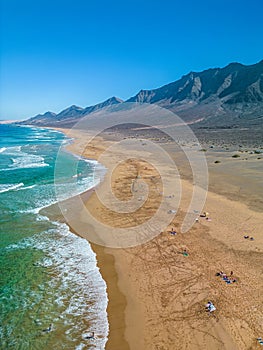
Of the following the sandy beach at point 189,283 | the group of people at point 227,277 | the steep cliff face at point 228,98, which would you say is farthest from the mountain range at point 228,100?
the group of people at point 227,277

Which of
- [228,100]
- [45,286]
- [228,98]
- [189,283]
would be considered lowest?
[45,286]

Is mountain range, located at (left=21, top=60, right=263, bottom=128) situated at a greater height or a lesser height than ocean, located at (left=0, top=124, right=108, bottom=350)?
greater

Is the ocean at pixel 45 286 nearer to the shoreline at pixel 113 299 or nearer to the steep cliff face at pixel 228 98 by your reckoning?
the shoreline at pixel 113 299

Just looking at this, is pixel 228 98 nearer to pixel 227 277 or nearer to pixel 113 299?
pixel 227 277

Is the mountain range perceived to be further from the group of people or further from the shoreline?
the shoreline

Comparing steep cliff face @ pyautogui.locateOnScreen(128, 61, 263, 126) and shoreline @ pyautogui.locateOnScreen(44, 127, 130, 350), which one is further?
steep cliff face @ pyautogui.locateOnScreen(128, 61, 263, 126)

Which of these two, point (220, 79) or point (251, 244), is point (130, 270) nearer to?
point (251, 244)

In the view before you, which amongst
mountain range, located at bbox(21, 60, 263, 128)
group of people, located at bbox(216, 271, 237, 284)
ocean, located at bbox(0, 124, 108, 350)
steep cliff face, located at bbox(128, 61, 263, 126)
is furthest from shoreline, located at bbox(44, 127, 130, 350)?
steep cliff face, located at bbox(128, 61, 263, 126)

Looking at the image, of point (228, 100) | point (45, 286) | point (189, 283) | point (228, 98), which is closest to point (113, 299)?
point (45, 286)

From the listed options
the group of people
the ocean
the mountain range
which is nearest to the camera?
the ocean
